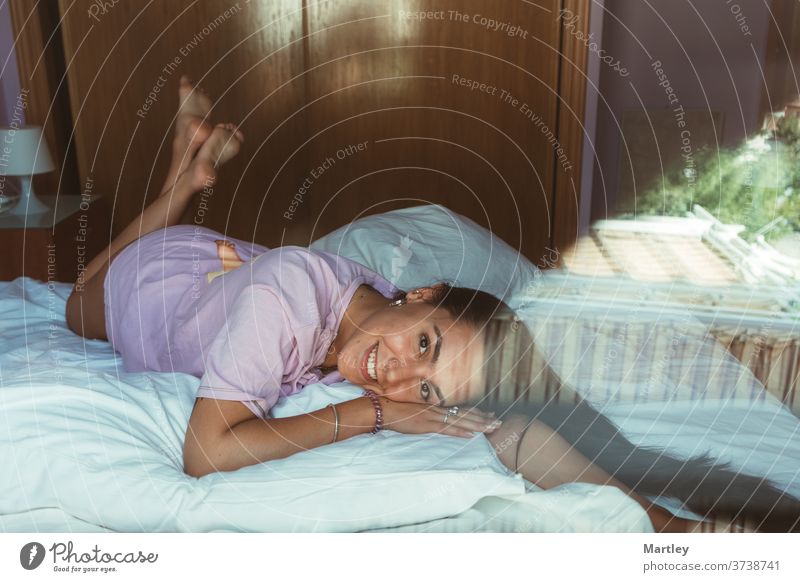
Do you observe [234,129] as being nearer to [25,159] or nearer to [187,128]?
[187,128]

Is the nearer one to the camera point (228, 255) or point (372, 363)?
point (372, 363)

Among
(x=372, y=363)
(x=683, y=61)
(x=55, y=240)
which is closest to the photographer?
(x=372, y=363)

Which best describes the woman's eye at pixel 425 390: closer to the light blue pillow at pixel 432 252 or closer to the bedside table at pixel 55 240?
the light blue pillow at pixel 432 252

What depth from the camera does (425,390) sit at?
0.74 meters

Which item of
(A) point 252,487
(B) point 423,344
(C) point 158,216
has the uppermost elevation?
(C) point 158,216

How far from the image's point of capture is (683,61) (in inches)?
37.2

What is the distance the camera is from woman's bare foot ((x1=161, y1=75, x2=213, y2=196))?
96 cm

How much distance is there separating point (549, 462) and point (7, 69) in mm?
739

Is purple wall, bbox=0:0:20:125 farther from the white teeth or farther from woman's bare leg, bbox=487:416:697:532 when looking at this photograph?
woman's bare leg, bbox=487:416:697:532

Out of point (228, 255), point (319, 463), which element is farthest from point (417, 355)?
point (228, 255)

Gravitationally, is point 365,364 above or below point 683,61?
below

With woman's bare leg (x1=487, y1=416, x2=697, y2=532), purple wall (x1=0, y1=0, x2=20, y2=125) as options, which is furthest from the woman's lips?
purple wall (x1=0, y1=0, x2=20, y2=125)

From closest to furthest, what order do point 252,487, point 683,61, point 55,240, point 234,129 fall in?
point 252,487 → point 683,61 → point 234,129 → point 55,240

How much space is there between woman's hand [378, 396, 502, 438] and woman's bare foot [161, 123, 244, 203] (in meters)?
0.44
